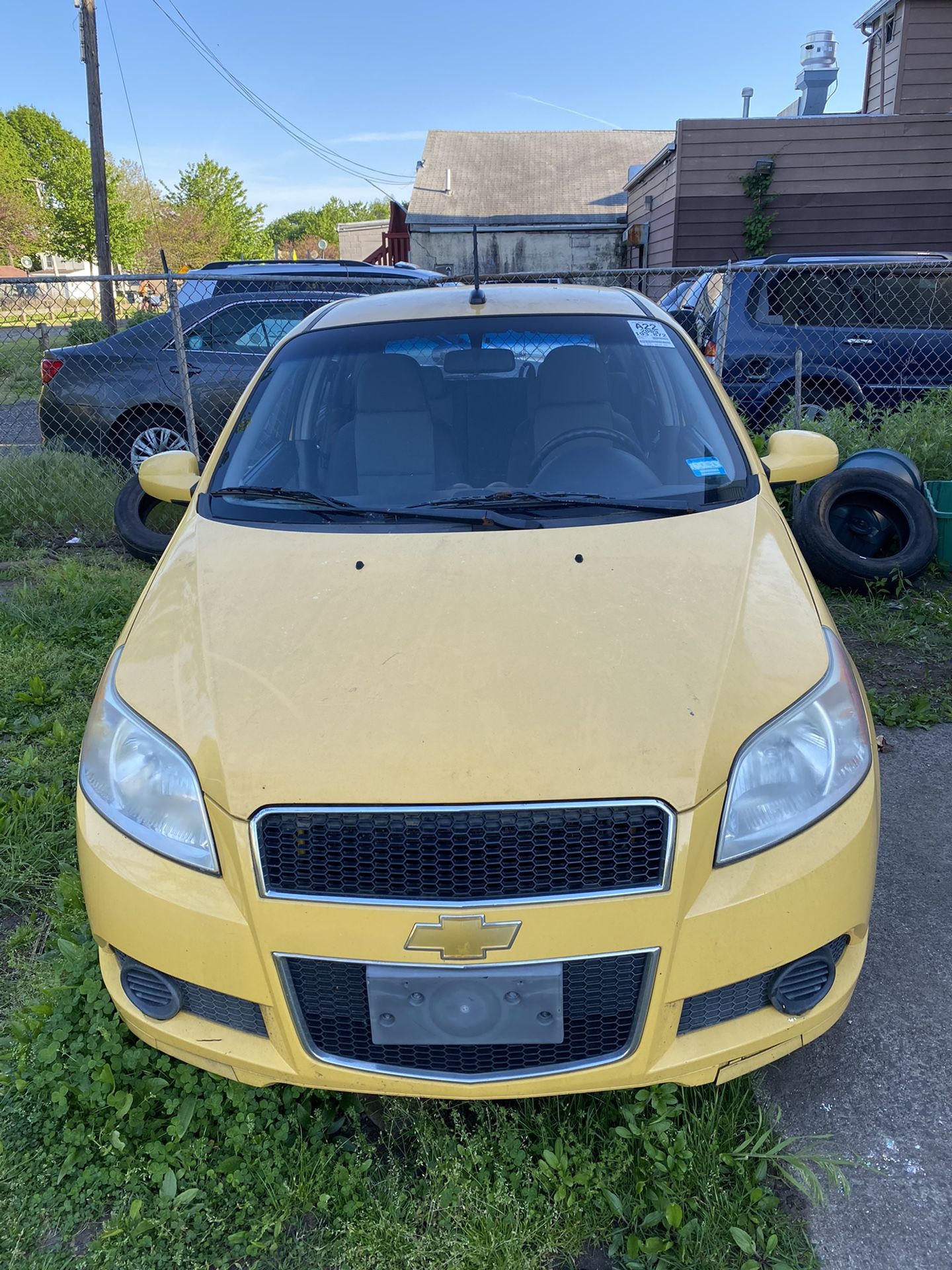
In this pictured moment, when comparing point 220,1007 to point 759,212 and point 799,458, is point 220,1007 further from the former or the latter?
point 759,212

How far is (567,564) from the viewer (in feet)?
7.25

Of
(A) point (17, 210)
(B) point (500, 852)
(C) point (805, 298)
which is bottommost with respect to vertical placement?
(B) point (500, 852)

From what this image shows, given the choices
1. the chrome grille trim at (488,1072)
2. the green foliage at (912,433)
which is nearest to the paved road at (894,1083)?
the chrome grille trim at (488,1072)

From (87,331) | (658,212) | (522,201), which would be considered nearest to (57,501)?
(87,331)

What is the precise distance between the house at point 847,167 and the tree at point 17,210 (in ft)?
155

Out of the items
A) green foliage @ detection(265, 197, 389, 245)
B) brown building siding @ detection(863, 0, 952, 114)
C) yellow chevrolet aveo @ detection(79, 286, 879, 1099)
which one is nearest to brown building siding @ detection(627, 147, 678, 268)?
brown building siding @ detection(863, 0, 952, 114)

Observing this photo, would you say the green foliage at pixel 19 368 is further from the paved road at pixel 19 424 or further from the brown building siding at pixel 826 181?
the brown building siding at pixel 826 181

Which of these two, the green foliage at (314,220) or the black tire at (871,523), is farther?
the green foliage at (314,220)

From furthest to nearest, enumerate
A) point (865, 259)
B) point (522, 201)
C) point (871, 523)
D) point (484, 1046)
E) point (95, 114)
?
1. point (522, 201)
2. point (95, 114)
3. point (865, 259)
4. point (871, 523)
5. point (484, 1046)

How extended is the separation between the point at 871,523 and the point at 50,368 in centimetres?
610

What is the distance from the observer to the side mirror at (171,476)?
3031 mm

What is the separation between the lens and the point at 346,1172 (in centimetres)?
189

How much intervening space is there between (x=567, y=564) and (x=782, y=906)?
3.03 feet

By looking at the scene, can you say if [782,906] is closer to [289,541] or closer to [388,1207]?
[388,1207]
